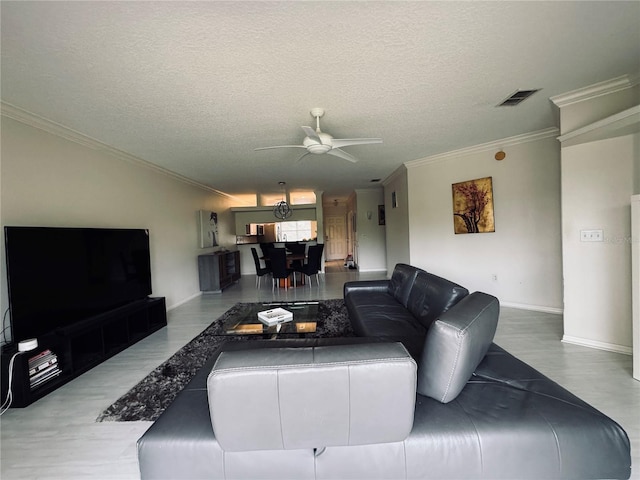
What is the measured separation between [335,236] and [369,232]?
3320 mm

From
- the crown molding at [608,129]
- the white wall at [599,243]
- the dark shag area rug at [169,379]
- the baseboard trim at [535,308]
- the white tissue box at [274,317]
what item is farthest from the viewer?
the baseboard trim at [535,308]

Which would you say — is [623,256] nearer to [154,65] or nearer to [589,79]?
[589,79]

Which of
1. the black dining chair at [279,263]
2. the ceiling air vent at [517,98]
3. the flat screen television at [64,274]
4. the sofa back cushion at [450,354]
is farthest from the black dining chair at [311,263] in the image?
the sofa back cushion at [450,354]

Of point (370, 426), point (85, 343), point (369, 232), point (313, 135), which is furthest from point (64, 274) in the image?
point (369, 232)

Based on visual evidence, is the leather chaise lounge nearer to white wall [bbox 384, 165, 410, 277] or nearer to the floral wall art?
the floral wall art

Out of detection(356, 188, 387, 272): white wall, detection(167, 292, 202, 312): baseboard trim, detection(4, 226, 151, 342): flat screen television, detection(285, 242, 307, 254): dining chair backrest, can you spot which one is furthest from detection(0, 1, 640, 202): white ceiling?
detection(356, 188, 387, 272): white wall

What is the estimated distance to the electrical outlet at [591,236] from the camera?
8.04 ft

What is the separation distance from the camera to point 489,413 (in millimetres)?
1075

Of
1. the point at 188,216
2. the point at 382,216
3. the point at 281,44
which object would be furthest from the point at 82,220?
the point at 382,216

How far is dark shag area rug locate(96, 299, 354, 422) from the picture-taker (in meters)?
1.81

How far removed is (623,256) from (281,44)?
11.4ft

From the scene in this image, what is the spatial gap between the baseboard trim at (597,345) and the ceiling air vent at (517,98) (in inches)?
96.9

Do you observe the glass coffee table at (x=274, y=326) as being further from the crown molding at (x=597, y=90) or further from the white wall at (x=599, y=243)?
the crown molding at (x=597, y=90)

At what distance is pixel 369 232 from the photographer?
305 inches
